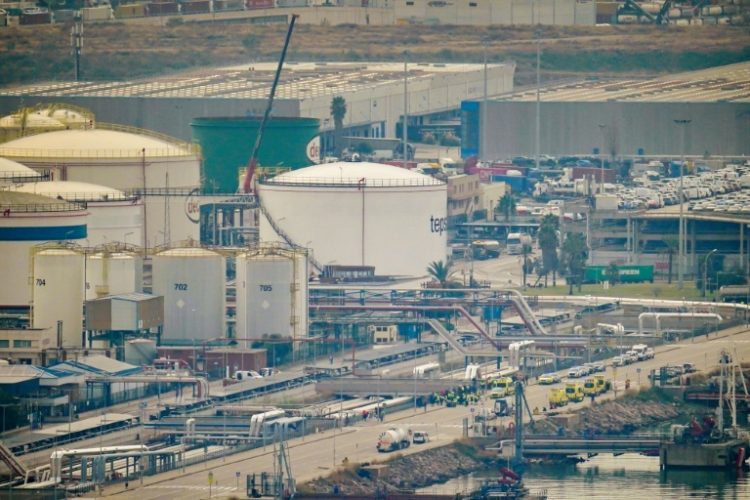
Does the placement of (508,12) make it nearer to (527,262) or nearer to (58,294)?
(527,262)

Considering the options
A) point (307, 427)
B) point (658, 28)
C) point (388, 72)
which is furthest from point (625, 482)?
point (658, 28)

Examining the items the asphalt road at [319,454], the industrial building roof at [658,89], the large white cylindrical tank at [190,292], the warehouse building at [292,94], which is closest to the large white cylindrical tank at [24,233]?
the large white cylindrical tank at [190,292]

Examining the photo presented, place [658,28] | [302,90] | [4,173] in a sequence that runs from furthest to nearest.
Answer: [658,28] < [302,90] < [4,173]

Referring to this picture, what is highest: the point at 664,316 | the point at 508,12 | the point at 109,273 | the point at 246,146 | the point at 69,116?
the point at 508,12

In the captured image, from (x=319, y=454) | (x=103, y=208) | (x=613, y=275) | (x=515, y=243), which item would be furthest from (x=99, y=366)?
(x=515, y=243)

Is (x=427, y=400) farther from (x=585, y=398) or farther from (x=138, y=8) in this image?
(x=138, y=8)

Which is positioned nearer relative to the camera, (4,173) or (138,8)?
(4,173)

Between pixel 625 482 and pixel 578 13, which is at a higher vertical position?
pixel 578 13
